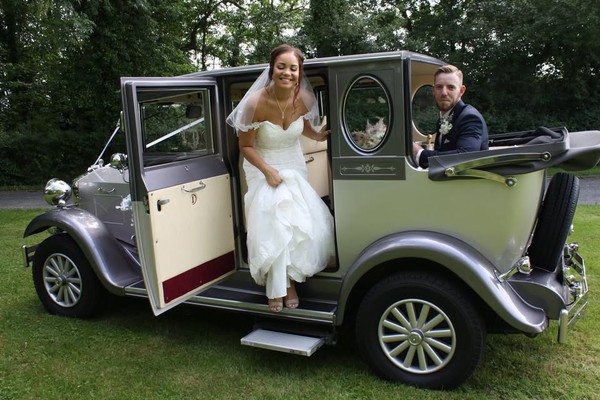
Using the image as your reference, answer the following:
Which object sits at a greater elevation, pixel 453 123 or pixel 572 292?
pixel 453 123

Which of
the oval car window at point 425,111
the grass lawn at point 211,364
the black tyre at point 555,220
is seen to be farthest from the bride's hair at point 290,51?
the grass lawn at point 211,364

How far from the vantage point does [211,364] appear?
379 cm

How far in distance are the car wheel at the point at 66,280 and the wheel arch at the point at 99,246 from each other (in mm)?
129

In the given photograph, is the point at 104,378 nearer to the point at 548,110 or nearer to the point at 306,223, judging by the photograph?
the point at 306,223

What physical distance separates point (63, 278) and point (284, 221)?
7.69 ft

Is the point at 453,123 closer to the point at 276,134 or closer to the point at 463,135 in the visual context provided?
the point at 463,135

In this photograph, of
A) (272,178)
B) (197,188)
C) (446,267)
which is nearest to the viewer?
(446,267)

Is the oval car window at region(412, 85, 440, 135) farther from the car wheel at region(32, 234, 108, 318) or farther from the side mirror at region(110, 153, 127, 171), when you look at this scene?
the car wheel at region(32, 234, 108, 318)

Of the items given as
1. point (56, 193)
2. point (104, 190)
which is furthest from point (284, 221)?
point (56, 193)

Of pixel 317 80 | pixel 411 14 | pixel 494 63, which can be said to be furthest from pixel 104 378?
pixel 411 14

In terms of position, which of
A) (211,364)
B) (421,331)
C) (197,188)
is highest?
(197,188)

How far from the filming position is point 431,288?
3.23 metres

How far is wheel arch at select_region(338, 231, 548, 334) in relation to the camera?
305cm

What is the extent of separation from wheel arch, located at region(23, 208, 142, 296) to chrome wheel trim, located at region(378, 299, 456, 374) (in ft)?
7.19
